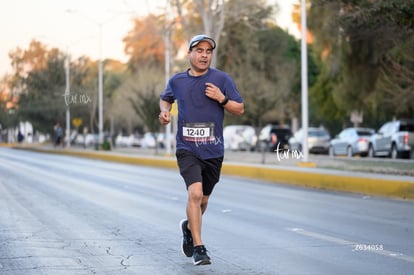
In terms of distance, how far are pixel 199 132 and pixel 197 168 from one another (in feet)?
1.08

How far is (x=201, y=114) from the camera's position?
28.3 feet

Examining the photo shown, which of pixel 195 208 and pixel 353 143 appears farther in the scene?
pixel 353 143

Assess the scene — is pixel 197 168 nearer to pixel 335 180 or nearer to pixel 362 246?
pixel 362 246

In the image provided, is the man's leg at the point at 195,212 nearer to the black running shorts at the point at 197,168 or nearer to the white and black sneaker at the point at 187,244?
the black running shorts at the point at 197,168

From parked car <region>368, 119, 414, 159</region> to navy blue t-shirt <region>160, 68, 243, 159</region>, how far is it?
29697 mm

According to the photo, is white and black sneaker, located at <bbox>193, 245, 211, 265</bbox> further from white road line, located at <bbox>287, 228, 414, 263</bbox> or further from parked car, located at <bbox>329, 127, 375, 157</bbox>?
parked car, located at <bbox>329, 127, 375, 157</bbox>

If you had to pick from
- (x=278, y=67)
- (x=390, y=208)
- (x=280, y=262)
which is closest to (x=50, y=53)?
(x=278, y=67)

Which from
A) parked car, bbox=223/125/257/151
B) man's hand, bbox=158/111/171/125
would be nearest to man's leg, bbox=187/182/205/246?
man's hand, bbox=158/111/171/125

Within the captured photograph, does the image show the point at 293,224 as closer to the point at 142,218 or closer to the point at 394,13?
the point at 142,218

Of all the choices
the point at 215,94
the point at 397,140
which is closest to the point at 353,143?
the point at 397,140

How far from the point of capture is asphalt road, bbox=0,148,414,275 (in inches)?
342

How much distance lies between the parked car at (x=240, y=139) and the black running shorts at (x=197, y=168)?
145 feet

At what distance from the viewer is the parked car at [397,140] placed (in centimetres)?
3756

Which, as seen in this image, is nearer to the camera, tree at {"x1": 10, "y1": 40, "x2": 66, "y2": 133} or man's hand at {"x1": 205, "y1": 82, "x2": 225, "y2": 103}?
man's hand at {"x1": 205, "y1": 82, "x2": 225, "y2": 103}
